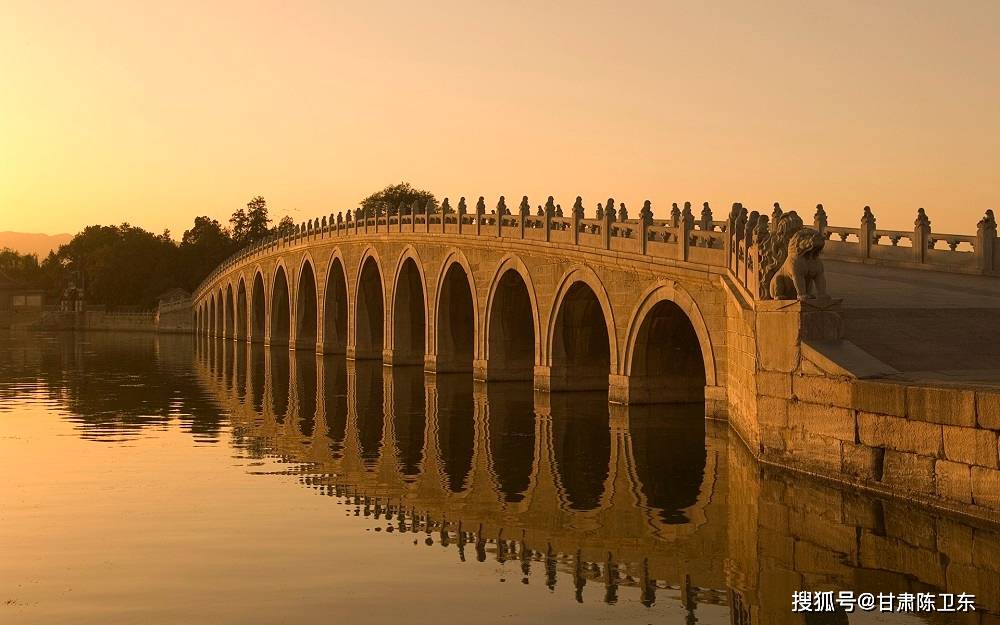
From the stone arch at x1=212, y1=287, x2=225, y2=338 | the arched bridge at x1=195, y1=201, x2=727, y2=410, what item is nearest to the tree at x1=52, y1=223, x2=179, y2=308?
the stone arch at x1=212, y1=287, x2=225, y2=338

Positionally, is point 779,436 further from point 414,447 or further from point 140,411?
point 140,411

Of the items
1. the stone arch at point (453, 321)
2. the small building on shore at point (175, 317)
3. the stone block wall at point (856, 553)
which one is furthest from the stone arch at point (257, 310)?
the stone block wall at point (856, 553)

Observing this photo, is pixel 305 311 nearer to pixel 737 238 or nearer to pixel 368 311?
pixel 368 311

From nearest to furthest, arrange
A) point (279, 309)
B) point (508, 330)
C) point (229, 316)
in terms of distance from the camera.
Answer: point (508, 330) → point (279, 309) → point (229, 316)

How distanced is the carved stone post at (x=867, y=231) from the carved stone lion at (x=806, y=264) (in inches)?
423

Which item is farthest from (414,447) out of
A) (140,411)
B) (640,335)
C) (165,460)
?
(140,411)

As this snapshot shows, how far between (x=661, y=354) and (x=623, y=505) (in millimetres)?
12820

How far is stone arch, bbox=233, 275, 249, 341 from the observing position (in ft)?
270

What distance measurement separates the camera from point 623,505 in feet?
54.1

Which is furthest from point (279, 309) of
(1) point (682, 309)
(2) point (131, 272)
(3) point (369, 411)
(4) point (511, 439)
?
(2) point (131, 272)

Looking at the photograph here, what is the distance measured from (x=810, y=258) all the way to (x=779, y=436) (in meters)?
2.81

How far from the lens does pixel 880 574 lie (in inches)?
485

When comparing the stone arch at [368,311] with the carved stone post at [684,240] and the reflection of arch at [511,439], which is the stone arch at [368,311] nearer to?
the reflection of arch at [511,439]

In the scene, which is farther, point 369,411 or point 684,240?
point 369,411
